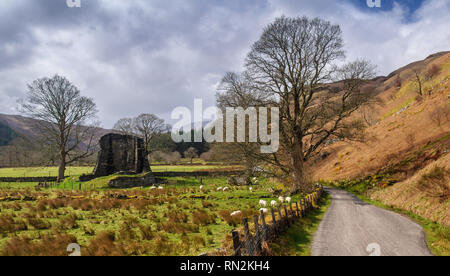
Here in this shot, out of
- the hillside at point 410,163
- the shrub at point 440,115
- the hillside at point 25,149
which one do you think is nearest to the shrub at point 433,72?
the hillside at point 410,163

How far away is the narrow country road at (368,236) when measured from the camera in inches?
299

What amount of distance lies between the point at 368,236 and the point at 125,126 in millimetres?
61742

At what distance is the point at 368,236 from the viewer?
920 centimetres

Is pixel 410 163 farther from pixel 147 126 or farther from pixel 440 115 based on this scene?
pixel 147 126

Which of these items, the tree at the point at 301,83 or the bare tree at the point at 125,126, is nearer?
the tree at the point at 301,83

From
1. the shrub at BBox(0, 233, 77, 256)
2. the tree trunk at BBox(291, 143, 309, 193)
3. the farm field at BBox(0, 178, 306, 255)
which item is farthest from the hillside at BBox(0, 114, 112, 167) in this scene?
the shrub at BBox(0, 233, 77, 256)

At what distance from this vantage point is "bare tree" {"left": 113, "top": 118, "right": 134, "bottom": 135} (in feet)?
206

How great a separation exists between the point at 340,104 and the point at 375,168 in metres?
10.7

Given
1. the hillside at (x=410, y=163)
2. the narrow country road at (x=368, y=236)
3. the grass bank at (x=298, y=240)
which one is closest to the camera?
the narrow country road at (x=368, y=236)

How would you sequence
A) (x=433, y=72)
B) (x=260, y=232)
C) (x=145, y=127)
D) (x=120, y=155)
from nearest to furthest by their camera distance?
(x=260, y=232) < (x=120, y=155) < (x=145, y=127) < (x=433, y=72)

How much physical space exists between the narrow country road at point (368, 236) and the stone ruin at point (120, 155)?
107 ft

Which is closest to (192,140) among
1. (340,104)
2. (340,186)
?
(340,186)

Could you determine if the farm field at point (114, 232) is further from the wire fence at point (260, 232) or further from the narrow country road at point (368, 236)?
the narrow country road at point (368, 236)

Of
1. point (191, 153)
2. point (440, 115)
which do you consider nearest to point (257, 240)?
point (440, 115)
